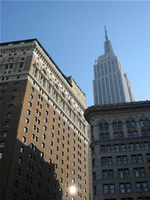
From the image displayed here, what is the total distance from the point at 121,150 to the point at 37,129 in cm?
2695

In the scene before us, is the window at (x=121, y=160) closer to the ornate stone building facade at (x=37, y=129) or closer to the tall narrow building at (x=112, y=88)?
the ornate stone building facade at (x=37, y=129)

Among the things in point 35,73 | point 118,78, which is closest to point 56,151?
point 35,73

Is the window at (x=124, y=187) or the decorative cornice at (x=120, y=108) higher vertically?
the decorative cornice at (x=120, y=108)

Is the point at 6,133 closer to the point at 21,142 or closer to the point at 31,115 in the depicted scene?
the point at 21,142

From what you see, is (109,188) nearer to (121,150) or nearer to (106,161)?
(106,161)

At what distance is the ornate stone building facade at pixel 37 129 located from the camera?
56.7 metres

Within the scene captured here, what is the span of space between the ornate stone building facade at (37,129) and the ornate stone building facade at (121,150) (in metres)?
17.2

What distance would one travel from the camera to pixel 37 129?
68.5 meters

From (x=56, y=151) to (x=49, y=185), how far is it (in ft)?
38.3

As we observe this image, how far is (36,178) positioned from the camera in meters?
60.8

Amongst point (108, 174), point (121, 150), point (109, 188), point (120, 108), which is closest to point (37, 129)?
point (120, 108)

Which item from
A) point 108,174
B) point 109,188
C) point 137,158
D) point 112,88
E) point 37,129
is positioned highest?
point 112,88

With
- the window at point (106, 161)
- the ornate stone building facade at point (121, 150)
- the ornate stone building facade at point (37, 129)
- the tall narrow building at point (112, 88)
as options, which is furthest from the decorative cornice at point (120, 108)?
the tall narrow building at point (112, 88)

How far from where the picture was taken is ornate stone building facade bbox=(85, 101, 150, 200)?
4538 cm
